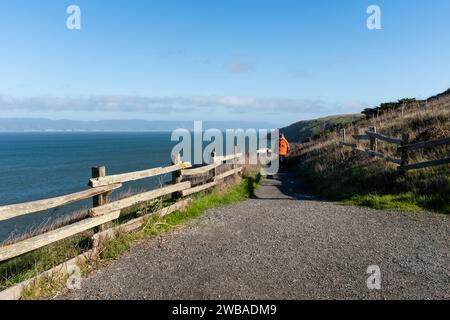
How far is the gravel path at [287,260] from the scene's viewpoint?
5.88 metres

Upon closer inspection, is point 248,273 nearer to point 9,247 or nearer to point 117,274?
point 117,274

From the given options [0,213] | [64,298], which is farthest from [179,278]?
[0,213]

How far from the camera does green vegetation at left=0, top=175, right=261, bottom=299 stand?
19.9 ft

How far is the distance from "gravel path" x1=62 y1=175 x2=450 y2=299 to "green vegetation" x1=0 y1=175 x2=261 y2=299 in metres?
0.30

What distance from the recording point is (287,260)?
282 inches

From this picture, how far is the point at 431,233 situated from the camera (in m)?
8.68

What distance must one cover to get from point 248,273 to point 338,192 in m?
7.96

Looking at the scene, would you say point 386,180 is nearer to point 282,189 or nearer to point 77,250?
point 282,189

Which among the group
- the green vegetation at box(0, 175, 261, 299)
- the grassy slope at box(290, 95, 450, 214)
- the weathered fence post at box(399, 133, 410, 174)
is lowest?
the green vegetation at box(0, 175, 261, 299)

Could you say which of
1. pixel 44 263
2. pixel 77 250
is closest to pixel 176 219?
pixel 77 250

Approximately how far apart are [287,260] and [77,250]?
3.81 meters

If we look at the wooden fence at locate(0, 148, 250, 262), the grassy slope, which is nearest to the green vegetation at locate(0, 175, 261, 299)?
the wooden fence at locate(0, 148, 250, 262)

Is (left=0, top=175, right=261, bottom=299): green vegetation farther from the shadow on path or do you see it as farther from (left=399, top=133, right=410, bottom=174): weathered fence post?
(left=399, top=133, right=410, bottom=174): weathered fence post
